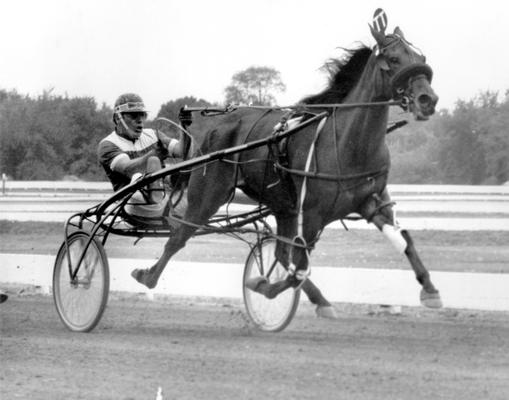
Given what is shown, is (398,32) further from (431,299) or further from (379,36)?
(431,299)

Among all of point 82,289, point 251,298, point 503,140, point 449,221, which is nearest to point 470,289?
point 251,298

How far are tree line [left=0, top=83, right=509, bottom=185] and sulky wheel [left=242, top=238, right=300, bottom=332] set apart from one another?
146 cm

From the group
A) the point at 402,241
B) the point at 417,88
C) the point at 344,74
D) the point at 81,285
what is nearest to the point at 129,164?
the point at 81,285

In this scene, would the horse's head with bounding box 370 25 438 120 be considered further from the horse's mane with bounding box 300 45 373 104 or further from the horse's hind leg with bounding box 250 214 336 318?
the horse's hind leg with bounding box 250 214 336 318

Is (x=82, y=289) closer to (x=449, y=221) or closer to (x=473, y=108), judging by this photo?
(x=449, y=221)

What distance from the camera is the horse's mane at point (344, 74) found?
23.3ft

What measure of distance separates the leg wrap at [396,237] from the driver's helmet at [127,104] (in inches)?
96.3

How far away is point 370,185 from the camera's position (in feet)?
22.0

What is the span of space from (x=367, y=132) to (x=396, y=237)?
0.71m

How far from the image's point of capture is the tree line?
12281 millimetres

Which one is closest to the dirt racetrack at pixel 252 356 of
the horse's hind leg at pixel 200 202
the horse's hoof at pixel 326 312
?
the horse's hoof at pixel 326 312

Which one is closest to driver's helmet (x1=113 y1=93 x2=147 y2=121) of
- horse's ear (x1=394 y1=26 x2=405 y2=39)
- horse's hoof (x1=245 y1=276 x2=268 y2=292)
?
horse's hoof (x1=245 y1=276 x2=268 y2=292)

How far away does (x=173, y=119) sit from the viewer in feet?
36.0

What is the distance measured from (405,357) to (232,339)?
1.46 m
